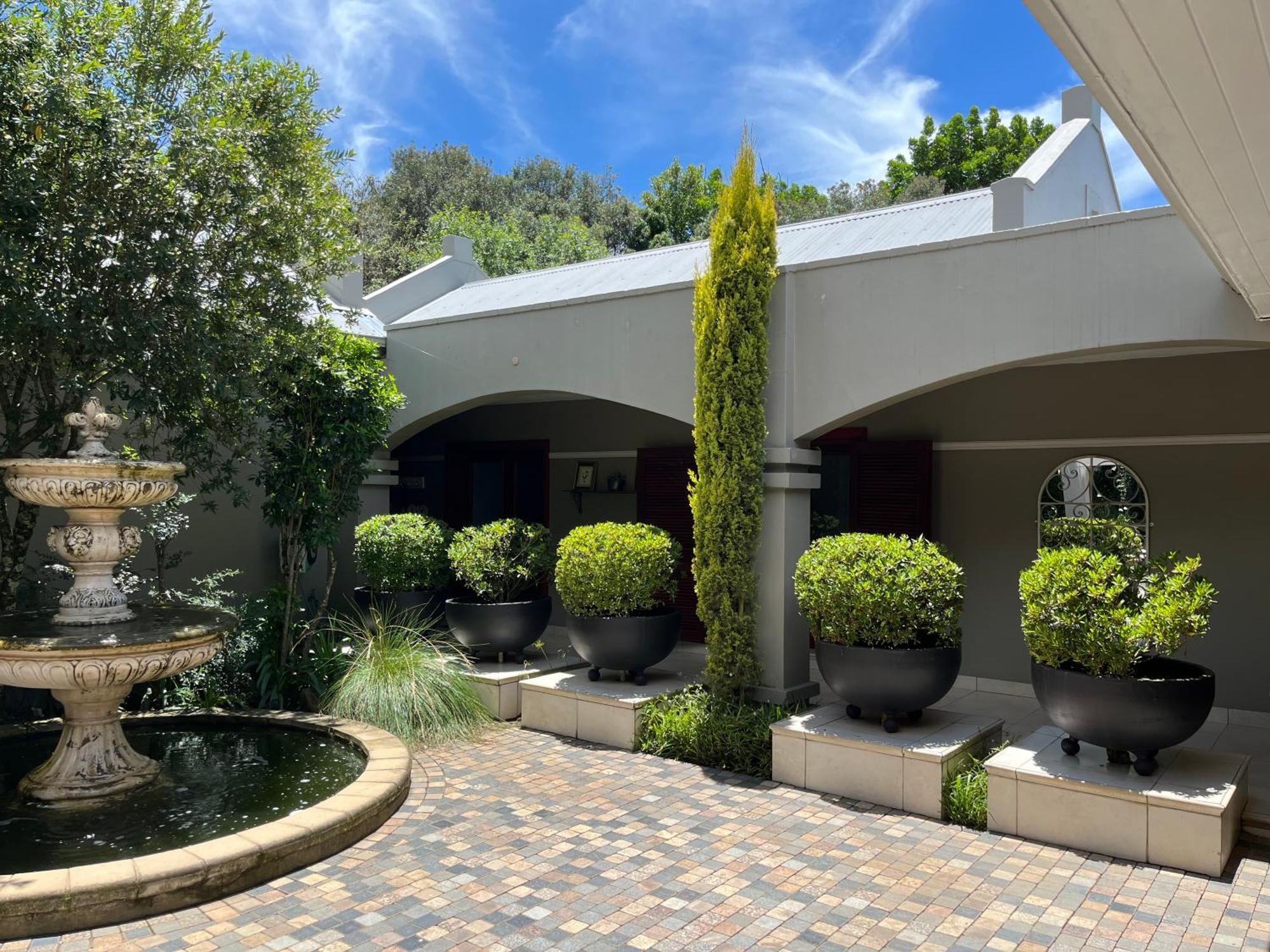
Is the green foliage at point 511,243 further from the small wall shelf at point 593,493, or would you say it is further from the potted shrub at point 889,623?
the potted shrub at point 889,623

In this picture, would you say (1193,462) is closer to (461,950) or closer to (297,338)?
(461,950)

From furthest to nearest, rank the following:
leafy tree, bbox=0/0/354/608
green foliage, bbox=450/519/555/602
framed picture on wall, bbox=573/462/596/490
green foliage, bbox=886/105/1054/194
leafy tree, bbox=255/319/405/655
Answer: green foliage, bbox=886/105/1054/194
framed picture on wall, bbox=573/462/596/490
green foliage, bbox=450/519/555/602
leafy tree, bbox=255/319/405/655
leafy tree, bbox=0/0/354/608

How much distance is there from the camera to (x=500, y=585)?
26.2 feet

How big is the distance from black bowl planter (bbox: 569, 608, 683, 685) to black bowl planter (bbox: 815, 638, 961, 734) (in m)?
1.59

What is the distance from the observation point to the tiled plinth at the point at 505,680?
7.27 metres

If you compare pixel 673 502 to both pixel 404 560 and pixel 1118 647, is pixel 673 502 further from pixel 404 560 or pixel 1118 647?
pixel 1118 647

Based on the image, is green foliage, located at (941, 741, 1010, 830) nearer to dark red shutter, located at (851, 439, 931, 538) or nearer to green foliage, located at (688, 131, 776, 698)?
green foliage, located at (688, 131, 776, 698)

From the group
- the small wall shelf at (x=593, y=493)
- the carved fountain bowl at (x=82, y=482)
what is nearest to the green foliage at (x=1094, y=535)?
the small wall shelf at (x=593, y=493)

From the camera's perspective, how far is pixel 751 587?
6684 mm

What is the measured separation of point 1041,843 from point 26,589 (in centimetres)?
717

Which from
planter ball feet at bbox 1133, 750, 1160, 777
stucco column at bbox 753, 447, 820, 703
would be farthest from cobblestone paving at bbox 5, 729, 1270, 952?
stucco column at bbox 753, 447, 820, 703

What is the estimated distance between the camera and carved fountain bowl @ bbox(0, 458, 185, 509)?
16.2 feet

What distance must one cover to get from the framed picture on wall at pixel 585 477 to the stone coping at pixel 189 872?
5818 millimetres

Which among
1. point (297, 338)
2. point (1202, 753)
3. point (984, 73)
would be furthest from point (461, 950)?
point (984, 73)
